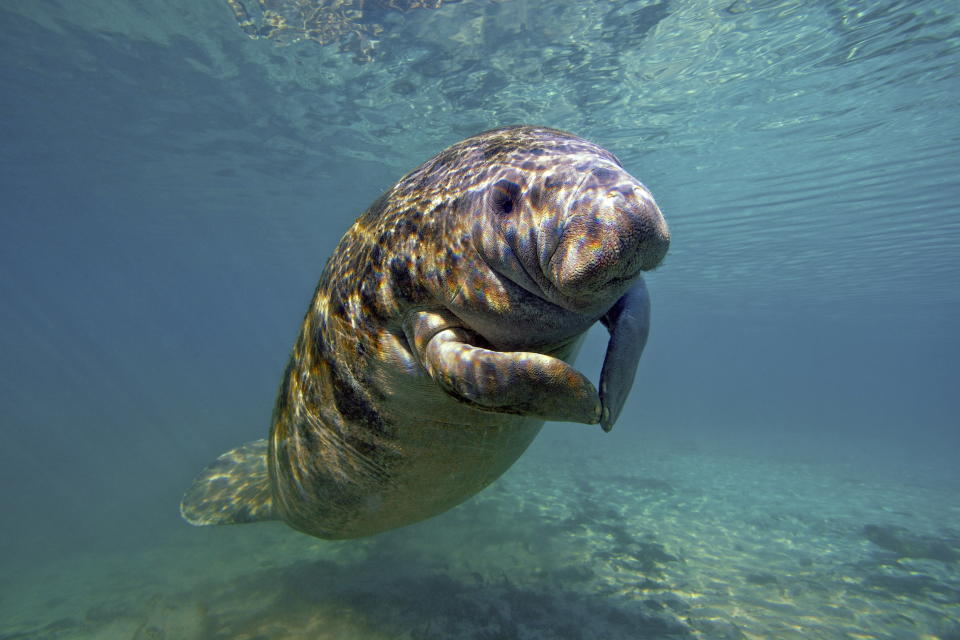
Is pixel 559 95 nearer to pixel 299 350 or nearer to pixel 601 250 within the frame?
pixel 299 350

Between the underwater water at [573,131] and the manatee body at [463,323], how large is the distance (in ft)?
11.4

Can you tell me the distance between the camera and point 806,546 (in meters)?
9.98

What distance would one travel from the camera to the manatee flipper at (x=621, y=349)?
167 centimetres

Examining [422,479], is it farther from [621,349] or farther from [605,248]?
[605,248]

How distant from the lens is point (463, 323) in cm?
180

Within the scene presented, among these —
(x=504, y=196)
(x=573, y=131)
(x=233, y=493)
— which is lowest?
(x=233, y=493)

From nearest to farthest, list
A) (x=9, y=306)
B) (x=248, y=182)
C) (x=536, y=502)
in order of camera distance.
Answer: (x=536, y=502) → (x=248, y=182) → (x=9, y=306)

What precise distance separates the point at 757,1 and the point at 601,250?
10696mm

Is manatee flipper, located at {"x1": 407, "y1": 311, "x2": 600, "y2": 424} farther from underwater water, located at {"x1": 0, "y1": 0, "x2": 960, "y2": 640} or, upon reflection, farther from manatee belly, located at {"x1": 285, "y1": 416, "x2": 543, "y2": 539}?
→ underwater water, located at {"x1": 0, "y1": 0, "x2": 960, "y2": 640}

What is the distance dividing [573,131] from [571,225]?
15256mm

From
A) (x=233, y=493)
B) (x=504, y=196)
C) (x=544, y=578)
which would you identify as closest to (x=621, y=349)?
(x=504, y=196)

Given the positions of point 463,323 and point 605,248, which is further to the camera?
point 463,323

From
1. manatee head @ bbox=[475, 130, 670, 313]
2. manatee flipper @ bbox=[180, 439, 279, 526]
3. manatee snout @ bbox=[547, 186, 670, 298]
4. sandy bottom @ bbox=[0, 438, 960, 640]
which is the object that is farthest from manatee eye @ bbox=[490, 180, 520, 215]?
sandy bottom @ bbox=[0, 438, 960, 640]

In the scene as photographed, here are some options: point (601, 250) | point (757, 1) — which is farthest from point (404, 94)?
point (601, 250)
